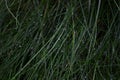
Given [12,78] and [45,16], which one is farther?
[45,16]

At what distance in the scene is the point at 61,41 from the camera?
43.8 inches

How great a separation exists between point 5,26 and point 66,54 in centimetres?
29

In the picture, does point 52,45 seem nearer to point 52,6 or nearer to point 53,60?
point 53,60

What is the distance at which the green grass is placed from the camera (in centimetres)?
108

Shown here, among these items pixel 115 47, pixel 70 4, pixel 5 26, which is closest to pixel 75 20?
pixel 70 4

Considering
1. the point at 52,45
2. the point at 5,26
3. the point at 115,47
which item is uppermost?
the point at 5,26

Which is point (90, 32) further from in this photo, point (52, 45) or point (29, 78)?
point (29, 78)

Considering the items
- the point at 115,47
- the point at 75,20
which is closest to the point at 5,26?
the point at 75,20

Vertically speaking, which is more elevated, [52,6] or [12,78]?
[52,6]

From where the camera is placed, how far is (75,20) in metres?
1.15

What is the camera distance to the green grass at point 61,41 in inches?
42.4

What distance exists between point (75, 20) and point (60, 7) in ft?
0.29

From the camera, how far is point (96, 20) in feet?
3.59

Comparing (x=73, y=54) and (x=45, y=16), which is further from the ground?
(x=45, y=16)
